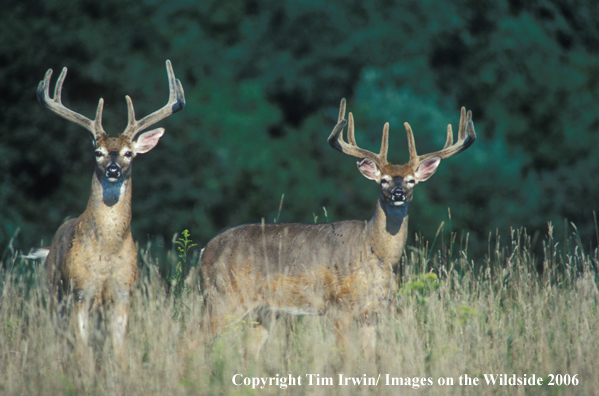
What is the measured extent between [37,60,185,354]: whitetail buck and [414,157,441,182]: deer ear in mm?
2114

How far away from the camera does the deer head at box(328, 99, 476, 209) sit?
16.3ft

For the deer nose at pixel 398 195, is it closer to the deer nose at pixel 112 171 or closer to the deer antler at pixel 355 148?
the deer antler at pixel 355 148

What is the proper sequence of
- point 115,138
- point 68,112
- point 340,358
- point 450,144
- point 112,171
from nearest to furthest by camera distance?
point 340,358 → point 112,171 → point 115,138 → point 68,112 → point 450,144

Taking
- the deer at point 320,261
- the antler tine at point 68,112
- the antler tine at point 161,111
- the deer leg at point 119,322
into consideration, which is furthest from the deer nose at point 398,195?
the antler tine at point 68,112

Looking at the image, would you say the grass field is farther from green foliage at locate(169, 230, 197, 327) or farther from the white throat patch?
the white throat patch

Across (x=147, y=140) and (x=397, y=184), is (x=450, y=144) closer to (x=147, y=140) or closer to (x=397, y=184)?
(x=397, y=184)

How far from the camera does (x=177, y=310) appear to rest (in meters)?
4.98

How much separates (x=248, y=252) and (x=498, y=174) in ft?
14.2

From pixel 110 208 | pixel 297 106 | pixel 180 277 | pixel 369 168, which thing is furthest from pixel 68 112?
pixel 297 106

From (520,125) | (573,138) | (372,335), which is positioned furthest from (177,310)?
(573,138)

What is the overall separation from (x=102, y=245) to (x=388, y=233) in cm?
208

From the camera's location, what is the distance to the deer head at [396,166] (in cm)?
498

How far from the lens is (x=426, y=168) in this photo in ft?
17.6

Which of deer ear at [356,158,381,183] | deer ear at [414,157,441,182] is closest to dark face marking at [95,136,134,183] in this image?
deer ear at [356,158,381,183]
